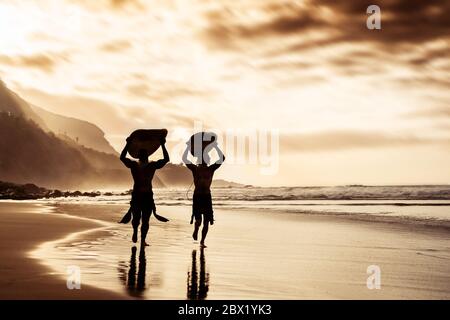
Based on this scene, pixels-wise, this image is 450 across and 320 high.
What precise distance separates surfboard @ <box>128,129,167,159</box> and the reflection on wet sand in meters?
3.32

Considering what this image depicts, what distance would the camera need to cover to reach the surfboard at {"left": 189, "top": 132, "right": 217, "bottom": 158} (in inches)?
527

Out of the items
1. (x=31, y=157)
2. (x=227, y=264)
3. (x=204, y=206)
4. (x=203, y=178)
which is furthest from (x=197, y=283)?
(x=31, y=157)

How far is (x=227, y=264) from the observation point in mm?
10281

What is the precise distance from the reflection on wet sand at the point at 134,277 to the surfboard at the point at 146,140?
332 cm

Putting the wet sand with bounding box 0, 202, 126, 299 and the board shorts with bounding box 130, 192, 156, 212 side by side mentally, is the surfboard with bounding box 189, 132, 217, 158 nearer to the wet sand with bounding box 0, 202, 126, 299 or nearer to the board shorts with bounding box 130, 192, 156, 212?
the board shorts with bounding box 130, 192, 156, 212

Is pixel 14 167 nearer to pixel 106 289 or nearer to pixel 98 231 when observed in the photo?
pixel 98 231

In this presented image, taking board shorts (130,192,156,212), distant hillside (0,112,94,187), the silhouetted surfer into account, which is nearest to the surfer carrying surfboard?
the silhouetted surfer

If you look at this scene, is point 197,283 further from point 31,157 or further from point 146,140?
point 31,157

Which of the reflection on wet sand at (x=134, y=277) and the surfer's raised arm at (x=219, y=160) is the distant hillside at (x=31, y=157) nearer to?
the surfer's raised arm at (x=219, y=160)

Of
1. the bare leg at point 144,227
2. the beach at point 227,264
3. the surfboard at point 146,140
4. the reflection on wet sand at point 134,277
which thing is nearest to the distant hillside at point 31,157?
the beach at point 227,264

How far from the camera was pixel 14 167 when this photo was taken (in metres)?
146

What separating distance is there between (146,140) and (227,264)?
15.0ft
